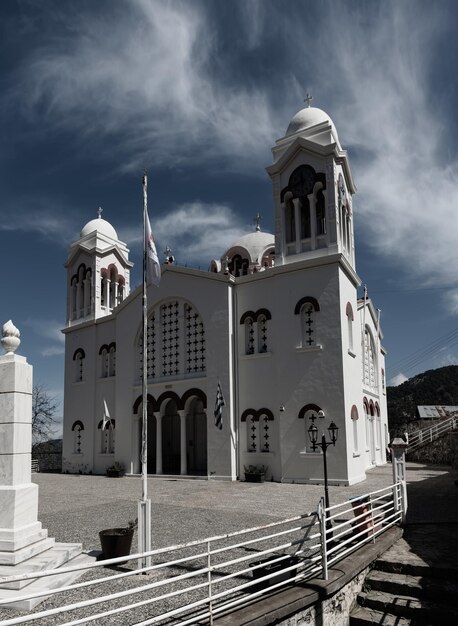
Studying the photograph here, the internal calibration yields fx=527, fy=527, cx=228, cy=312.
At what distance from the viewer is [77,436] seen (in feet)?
97.2

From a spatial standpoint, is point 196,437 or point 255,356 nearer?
point 255,356

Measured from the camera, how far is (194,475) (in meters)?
23.6

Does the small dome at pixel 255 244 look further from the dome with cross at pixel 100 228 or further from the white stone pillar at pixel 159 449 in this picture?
the white stone pillar at pixel 159 449

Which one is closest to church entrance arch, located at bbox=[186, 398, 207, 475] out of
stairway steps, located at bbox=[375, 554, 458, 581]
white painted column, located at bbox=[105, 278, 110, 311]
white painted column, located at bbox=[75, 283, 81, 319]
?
white painted column, located at bbox=[105, 278, 110, 311]

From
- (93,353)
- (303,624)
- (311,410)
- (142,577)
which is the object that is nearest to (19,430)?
(142,577)

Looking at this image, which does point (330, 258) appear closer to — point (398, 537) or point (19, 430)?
point (398, 537)

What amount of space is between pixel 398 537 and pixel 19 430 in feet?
25.2

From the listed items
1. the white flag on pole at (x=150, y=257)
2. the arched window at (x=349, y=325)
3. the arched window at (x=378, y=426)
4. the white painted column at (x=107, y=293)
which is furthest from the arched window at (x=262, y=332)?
the white flag on pole at (x=150, y=257)

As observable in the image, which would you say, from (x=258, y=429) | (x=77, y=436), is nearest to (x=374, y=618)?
(x=258, y=429)

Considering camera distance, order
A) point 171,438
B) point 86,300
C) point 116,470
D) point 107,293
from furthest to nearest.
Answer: point 107,293 < point 86,300 < point 171,438 < point 116,470

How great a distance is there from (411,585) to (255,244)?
76.2ft

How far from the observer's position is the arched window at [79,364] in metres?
30.4

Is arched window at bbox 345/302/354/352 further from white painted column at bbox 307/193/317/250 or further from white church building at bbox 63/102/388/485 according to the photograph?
white painted column at bbox 307/193/317/250

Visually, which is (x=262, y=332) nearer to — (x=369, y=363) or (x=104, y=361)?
(x=369, y=363)
